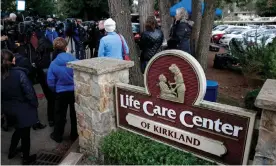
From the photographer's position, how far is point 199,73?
247cm

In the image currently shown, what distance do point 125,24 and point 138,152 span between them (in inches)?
108

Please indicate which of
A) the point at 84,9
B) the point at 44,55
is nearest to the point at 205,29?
the point at 44,55

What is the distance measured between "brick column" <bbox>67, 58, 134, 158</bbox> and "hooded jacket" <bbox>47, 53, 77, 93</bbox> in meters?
0.45

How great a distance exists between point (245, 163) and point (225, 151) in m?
0.19

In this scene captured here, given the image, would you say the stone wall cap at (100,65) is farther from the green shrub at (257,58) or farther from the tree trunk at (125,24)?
the green shrub at (257,58)

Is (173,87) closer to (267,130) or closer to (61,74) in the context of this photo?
(267,130)

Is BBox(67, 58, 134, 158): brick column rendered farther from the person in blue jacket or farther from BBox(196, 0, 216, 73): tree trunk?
BBox(196, 0, 216, 73): tree trunk

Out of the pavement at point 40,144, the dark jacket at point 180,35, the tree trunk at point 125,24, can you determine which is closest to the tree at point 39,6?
the tree trunk at point 125,24

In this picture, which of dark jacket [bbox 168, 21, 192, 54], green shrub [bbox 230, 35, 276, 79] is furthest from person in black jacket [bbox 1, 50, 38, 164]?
green shrub [bbox 230, 35, 276, 79]

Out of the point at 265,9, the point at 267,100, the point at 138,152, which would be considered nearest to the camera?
the point at 267,100

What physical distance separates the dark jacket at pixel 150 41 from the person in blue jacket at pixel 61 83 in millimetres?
1651

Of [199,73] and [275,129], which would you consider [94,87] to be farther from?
[275,129]

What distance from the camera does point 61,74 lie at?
388cm

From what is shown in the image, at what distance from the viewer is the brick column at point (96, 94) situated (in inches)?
125
